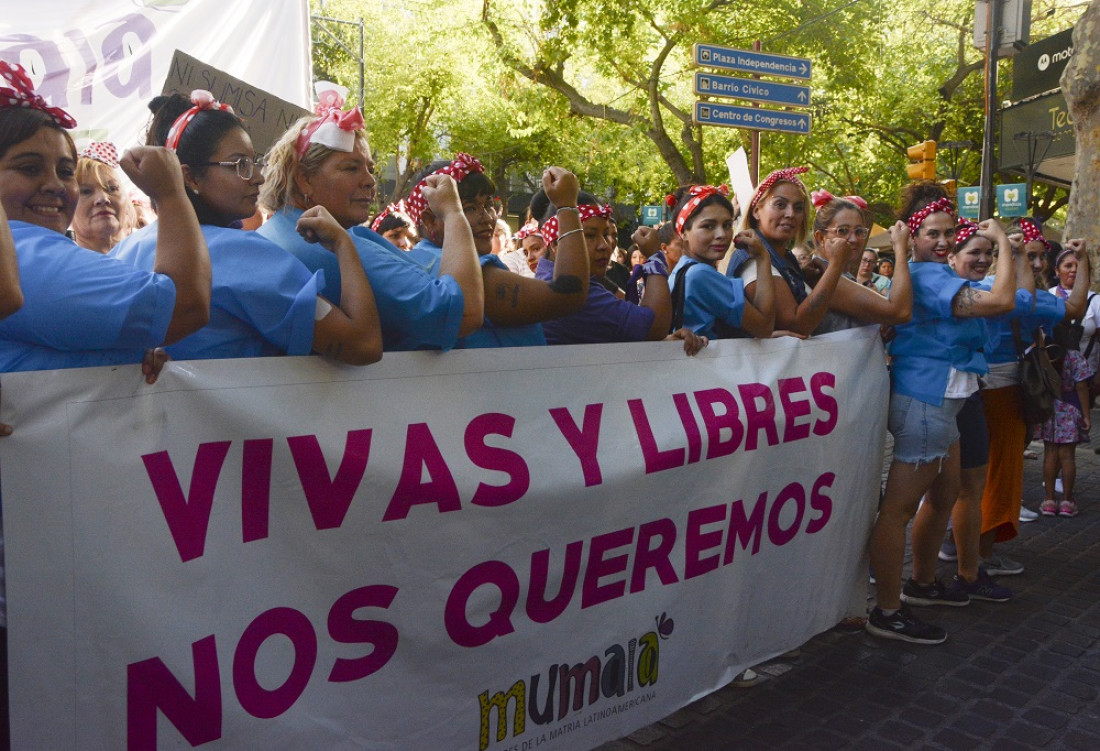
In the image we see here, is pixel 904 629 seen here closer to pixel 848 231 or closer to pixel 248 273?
pixel 848 231

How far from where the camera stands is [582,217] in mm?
3576

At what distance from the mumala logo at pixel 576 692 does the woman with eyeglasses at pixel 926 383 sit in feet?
4.74

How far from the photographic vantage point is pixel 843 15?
19109 millimetres

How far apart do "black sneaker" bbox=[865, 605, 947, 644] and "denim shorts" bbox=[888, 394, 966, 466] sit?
2.28 ft

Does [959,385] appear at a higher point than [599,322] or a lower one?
lower

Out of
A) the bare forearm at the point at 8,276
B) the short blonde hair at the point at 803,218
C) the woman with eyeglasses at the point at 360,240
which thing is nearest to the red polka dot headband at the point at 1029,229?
the short blonde hair at the point at 803,218

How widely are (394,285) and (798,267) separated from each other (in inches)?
90.1

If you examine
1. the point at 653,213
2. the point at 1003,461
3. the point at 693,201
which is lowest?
the point at 1003,461

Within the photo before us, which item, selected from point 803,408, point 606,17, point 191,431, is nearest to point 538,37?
point 606,17

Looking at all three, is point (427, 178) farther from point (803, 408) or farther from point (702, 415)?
point (803, 408)

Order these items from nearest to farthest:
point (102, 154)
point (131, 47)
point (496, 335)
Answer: point (496, 335) < point (102, 154) < point (131, 47)

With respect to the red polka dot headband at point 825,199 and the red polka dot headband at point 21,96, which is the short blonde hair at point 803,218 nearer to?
the red polka dot headband at point 825,199

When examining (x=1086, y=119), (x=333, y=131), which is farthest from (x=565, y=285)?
→ (x=1086, y=119)

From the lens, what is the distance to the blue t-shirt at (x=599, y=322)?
3.30 metres
